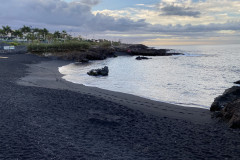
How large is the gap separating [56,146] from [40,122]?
220 cm

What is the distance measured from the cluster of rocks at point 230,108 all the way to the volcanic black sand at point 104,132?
0.38m

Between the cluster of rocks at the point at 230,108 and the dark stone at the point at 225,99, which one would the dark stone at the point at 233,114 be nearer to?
the cluster of rocks at the point at 230,108

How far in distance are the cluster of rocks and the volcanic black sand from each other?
1.25 ft

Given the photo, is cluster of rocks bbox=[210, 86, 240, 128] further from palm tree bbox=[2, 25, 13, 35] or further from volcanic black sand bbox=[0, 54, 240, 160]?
palm tree bbox=[2, 25, 13, 35]

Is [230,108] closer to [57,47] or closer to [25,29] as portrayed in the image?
[57,47]

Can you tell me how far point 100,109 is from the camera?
34.5 ft

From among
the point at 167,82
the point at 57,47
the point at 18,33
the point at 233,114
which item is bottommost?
the point at 167,82

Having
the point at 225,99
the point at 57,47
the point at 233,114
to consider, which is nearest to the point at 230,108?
the point at 233,114

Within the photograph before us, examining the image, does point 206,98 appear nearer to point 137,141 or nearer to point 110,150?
point 137,141

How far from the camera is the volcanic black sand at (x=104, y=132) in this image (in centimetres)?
587

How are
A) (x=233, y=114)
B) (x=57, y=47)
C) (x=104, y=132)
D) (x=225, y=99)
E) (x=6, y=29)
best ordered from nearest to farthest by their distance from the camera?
1. (x=104, y=132)
2. (x=233, y=114)
3. (x=225, y=99)
4. (x=57, y=47)
5. (x=6, y=29)

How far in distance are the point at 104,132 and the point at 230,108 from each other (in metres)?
5.61

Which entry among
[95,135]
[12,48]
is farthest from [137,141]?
[12,48]

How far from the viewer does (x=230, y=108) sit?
371 inches
